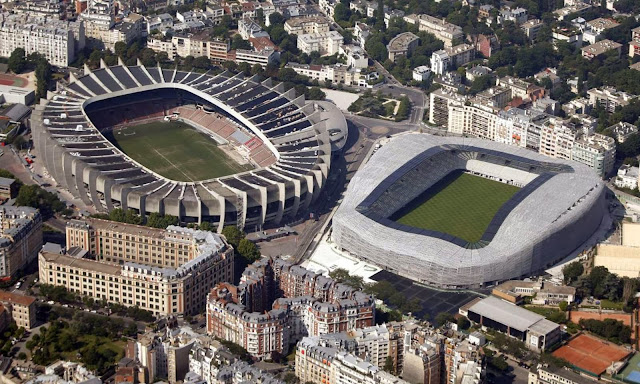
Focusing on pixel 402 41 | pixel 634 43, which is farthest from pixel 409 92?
pixel 634 43

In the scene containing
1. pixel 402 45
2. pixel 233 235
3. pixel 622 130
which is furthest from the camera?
pixel 402 45

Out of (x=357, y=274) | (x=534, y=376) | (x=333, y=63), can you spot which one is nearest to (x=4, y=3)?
(x=333, y=63)

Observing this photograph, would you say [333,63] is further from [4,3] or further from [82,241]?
A: [82,241]

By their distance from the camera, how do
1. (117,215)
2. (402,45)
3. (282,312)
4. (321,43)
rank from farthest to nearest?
(321,43), (402,45), (117,215), (282,312)

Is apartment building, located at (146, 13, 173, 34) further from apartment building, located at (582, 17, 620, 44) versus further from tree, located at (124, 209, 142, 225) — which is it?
apartment building, located at (582, 17, 620, 44)

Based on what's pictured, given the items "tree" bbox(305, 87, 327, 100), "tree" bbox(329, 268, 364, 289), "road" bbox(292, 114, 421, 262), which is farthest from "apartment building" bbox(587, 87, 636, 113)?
"tree" bbox(329, 268, 364, 289)

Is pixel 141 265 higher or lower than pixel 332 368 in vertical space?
higher

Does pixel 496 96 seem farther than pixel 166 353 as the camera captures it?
Yes

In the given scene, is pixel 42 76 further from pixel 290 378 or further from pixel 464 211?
pixel 290 378
